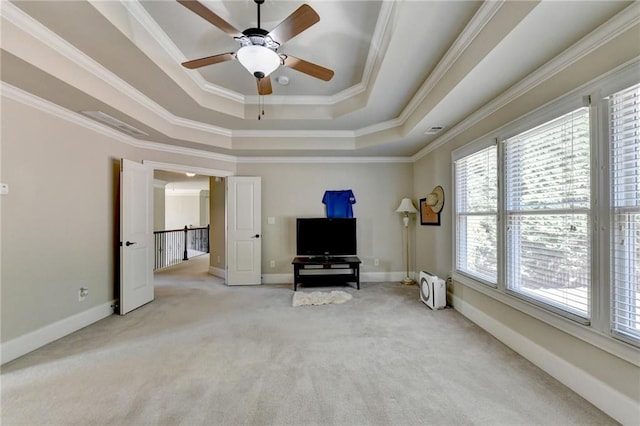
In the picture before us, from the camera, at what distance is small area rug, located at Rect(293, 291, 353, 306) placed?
157 inches

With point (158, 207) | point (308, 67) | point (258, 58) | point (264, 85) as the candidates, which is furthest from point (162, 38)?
point (158, 207)

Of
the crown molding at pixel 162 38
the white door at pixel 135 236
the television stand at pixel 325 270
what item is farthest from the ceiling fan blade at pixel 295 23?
the television stand at pixel 325 270

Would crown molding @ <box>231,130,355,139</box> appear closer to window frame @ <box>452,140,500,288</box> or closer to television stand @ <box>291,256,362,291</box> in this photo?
window frame @ <box>452,140,500,288</box>

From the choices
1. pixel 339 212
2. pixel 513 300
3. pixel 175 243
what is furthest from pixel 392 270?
pixel 175 243

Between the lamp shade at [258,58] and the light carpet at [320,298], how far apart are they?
303cm

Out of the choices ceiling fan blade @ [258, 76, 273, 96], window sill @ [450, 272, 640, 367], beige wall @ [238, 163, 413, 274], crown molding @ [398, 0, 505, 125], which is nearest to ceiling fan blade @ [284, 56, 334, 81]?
ceiling fan blade @ [258, 76, 273, 96]

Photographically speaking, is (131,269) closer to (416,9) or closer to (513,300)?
(416,9)

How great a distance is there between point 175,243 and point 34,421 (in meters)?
7.14

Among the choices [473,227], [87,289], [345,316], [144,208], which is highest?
[144,208]

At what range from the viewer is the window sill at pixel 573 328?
1.62m

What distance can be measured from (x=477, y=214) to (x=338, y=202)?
253 centimetres

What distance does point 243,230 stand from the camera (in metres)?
5.08

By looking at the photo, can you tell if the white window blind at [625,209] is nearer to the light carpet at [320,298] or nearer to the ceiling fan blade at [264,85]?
the ceiling fan blade at [264,85]

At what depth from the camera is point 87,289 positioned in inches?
129
